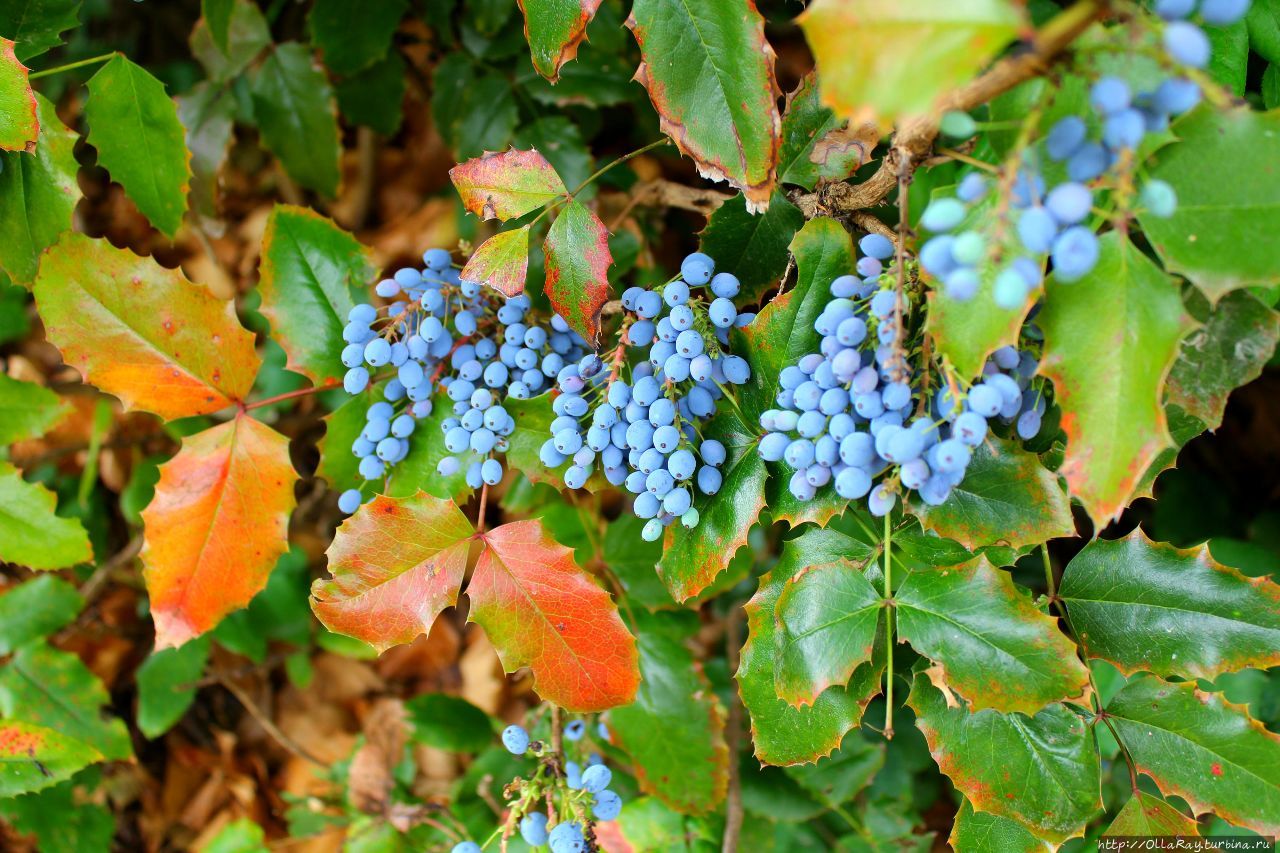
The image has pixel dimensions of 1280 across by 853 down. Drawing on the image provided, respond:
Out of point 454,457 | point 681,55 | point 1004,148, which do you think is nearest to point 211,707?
point 454,457

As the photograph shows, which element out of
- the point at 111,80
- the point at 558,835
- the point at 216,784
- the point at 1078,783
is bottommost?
the point at 216,784

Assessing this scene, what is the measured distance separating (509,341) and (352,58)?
887mm

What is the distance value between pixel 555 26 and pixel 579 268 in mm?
287

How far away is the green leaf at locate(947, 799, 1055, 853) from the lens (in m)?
1.05

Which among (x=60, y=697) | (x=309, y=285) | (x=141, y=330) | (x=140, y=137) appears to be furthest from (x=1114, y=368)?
(x=60, y=697)

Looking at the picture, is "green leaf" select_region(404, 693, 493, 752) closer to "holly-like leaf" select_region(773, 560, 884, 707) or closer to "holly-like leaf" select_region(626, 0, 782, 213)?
"holly-like leaf" select_region(773, 560, 884, 707)

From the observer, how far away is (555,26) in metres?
1.04

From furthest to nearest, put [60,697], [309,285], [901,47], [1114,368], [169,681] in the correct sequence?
[169,681], [60,697], [309,285], [1114,368], [901,47]

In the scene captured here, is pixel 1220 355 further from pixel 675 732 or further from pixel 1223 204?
pixel 675 732

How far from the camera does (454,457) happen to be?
4.04 feet

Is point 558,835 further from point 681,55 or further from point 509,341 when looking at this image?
point 681,55

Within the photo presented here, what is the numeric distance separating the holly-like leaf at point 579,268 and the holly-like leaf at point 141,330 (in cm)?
50

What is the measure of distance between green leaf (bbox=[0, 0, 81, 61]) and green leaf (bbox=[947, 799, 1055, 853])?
164cm

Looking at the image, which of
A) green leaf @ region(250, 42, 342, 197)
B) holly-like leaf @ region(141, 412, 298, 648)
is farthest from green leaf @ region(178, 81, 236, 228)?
holly-like leaf @ region(141, 412, 298, 648)
